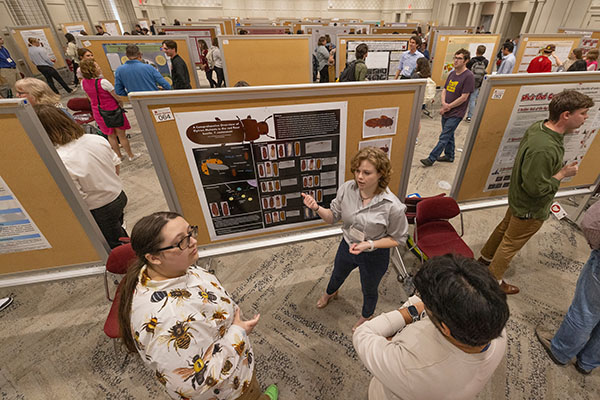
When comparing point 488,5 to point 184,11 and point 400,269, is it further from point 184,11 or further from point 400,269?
point 184,11

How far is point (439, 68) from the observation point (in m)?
7.75

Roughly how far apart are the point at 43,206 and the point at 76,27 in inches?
579

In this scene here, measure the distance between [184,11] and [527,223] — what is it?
84.8 ft

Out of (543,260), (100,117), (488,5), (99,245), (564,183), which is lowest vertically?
(543,260)

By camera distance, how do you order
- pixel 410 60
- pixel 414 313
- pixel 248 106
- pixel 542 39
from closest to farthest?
pixel 414 313 → pixel 248 106 → pixel 410 60 → pixel 542 39

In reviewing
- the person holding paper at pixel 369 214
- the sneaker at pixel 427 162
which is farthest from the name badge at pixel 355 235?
the sneaker at pixel 427 162

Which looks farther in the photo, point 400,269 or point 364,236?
point 400,269

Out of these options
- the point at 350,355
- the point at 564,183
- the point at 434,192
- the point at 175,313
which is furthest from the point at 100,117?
the point at 564,183

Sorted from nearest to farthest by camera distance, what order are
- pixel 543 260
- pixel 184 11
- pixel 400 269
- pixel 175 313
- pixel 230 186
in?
pixel 175 313, pixel 230 186, pixel 400 269, pixel 543 260, pixel 184 11

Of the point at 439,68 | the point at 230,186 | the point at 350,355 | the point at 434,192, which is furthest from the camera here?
the point at 439,68

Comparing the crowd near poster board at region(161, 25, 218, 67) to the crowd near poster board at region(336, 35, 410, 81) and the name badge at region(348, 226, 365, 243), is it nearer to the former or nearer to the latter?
the crowd near poster board at region(336, 35, 410, 81)

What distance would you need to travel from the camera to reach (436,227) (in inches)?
106

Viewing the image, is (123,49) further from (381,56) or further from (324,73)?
(381,56)

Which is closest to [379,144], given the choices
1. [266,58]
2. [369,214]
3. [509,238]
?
[369,214]
